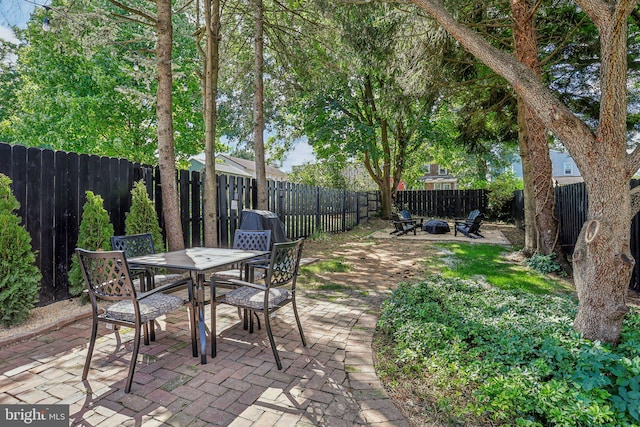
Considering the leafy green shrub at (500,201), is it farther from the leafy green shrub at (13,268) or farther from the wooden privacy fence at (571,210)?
the leafy green shrub at (13,268)

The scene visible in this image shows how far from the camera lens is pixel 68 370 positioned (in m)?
2.47

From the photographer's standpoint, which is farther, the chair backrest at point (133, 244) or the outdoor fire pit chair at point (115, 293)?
the chair backrest at point (133, 244)

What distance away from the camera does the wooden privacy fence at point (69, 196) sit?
3705mm

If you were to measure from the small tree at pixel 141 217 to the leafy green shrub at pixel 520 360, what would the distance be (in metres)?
3.45

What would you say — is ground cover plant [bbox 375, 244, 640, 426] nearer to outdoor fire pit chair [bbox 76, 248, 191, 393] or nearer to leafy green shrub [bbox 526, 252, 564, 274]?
outdoor fire pit chair [bbox 76, 248, 191, 393]

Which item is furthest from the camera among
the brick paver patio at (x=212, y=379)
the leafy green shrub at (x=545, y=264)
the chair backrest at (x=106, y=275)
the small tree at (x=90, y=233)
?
the leafy green shrub at (x=545, y=264)

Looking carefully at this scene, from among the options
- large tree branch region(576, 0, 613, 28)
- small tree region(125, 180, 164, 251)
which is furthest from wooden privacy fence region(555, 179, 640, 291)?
small tree region(125, 180, 164, 251)

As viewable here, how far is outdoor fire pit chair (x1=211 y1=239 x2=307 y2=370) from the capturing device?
2.58 metres

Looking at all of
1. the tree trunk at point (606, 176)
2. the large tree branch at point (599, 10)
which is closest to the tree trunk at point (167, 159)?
the tree trunk at point (606, 176)

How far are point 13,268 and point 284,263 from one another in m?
2.74

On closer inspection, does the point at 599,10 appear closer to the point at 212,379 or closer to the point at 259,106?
the point at 212,379

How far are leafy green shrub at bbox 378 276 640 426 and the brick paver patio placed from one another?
428 mm

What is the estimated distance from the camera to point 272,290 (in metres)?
2.97

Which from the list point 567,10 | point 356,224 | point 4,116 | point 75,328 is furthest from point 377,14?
point 4,116
